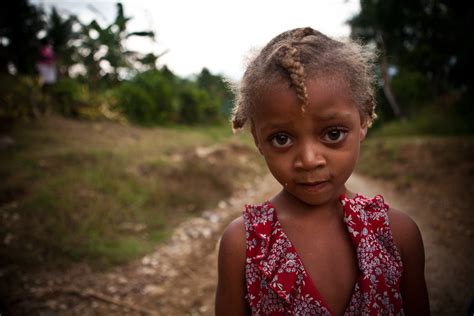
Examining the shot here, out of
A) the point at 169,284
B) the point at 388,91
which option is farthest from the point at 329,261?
the point at 388,91

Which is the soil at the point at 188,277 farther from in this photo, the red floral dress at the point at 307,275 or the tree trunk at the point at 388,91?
A: the tree trunk at the point at 388,91

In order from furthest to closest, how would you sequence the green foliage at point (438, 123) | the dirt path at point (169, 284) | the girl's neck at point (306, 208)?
the green foliage at point (438, 123)
the dirt path at point (169, 284)
the girl's neck at point (306, 208)

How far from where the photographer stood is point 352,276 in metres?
1.22

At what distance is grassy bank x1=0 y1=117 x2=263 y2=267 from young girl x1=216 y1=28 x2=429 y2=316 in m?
2.66

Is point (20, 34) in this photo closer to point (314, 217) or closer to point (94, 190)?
point (94, 190)

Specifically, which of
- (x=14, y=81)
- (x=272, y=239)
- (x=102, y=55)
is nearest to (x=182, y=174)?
(x=102, y=55)

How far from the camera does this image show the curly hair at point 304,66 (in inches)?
42.1

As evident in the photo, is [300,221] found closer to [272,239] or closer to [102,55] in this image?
[272,239]

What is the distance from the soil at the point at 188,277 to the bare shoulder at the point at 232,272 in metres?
1.56

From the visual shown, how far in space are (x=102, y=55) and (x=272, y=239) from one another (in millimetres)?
1520

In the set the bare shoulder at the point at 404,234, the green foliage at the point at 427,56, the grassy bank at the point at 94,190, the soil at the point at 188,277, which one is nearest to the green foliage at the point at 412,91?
the green foliage at the point at 427,56

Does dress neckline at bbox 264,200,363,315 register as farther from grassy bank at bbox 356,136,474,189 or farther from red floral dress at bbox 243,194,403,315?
grassy bank at bbox 356,136,474,189

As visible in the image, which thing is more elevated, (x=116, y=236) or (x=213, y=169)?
(x=213, y=169)

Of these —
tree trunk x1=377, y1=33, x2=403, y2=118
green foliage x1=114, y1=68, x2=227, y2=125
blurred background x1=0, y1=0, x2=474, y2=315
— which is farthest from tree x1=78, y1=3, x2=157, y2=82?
tree trunk x1=377, y1=33, x2=403, y2=118
